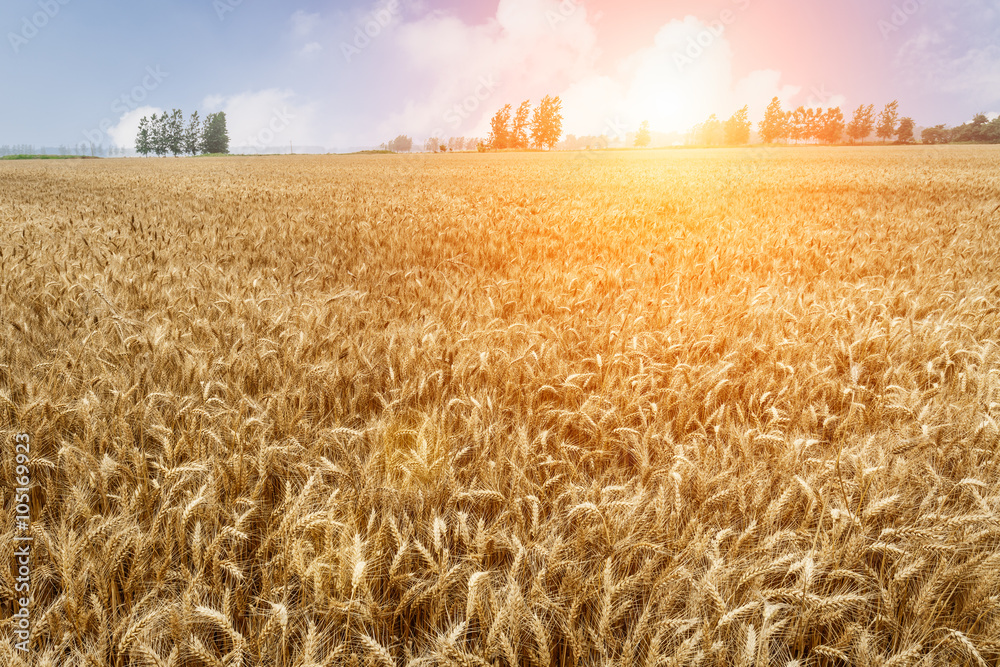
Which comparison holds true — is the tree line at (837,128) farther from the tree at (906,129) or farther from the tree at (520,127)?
the tree at (520,127)

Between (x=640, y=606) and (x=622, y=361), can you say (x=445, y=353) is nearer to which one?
(x=622, y=361)

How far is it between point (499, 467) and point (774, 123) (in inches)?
5080

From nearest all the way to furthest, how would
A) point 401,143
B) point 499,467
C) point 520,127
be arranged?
point 499,467 < point 520,127 < point 401,143

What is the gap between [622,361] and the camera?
9.11 feet

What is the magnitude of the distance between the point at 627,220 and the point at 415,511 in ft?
23.7

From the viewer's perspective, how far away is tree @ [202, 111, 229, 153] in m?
108

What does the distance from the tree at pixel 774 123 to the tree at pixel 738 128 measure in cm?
570

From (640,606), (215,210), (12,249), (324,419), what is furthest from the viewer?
(215,210)

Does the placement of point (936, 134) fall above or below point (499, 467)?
above

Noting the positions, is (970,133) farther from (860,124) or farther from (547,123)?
(547,123)

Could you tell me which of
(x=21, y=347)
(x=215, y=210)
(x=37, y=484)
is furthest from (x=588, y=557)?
(x=215, y=210)

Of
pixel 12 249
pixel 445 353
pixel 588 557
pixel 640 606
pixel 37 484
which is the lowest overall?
pixel 640 606

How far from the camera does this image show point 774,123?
106 meters

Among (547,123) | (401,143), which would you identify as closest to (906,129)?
(547,123)
